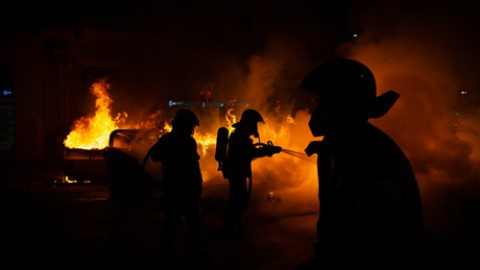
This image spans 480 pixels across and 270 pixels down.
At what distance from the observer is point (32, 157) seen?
16297mm

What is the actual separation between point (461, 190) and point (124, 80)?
1439cm

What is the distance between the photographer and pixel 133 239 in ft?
19.7

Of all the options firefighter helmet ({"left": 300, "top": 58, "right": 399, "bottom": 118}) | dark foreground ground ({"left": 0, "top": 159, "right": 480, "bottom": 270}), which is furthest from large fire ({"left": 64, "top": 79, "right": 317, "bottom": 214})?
firefighter helmet ({"left": 300, "top": 58, "right": 399, "bottom": 118})

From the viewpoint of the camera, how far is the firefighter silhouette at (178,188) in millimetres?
4895

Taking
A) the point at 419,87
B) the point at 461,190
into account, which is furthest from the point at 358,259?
the point at 419,87

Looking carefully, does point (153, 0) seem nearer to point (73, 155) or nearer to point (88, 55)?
point (88, 55)

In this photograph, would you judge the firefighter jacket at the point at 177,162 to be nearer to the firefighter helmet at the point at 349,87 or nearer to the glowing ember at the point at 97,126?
the firefighter helmet at the point at 349,87

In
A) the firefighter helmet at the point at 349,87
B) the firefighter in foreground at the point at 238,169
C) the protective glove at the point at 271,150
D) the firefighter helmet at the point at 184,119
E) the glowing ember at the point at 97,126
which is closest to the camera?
the firefighter helmet at the point at 349,87

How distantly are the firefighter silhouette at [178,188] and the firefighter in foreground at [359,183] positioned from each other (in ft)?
11.0

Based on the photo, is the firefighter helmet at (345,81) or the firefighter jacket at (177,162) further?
the firefighter jacket at (177,162)

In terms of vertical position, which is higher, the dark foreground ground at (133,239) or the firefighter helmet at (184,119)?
the firefighter helmet at (184,119)

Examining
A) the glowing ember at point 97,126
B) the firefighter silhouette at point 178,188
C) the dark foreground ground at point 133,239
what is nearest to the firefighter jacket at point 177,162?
the firefighter silhouette at point 178,188

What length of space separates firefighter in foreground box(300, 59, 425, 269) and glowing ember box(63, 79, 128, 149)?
1225 cm

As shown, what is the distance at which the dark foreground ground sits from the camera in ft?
16.3
